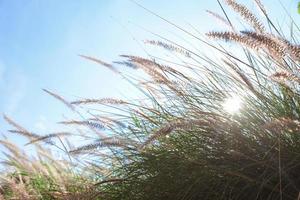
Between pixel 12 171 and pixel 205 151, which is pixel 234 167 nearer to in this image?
pixel 205 151

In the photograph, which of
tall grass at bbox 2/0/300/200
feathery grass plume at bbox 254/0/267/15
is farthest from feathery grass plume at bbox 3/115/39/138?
feathery grass plume at bbox 254/0/267/15

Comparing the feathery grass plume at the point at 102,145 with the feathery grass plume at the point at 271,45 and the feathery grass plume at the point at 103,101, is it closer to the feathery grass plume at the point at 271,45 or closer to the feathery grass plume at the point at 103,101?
the feathery grass plume at the point at 103,101

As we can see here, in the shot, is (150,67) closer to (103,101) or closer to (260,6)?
(103,101)

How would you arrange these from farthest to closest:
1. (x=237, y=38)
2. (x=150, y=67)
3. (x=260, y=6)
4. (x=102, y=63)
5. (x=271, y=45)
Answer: (x=102, y=63), (x=150, y=67), (x=260, y=6), (x=237, y=38), (x=271, y=45)

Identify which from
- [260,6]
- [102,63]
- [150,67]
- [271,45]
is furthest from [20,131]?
[271,45]

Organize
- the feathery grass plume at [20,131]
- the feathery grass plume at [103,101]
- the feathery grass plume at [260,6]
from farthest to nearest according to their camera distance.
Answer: the feathery grass plume at [20,131] → the feathery grass plume at [103,101] → the feathery grass plume at [260,6]

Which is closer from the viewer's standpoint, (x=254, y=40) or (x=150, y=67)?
(x=254, y=40)

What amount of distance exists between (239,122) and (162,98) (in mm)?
649

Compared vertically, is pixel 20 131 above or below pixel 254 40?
above

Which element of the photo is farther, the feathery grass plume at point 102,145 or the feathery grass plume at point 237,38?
the feathery grass plume at point 102,145

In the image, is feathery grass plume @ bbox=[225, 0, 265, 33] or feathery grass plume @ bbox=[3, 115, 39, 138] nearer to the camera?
feathery grass plume @ bbox=[225, 0, 265, 33]

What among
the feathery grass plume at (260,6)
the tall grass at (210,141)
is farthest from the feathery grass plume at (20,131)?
the feathery grass plume at (260,6)

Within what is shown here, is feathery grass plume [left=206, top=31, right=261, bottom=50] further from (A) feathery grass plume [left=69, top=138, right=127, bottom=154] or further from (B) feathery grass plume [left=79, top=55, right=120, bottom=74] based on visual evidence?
(B) feathery grass plume [left=79, top=55, right=120, bottom=74]

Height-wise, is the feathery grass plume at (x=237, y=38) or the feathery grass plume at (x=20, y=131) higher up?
the feathery grass plume at (x=20, y=131)
